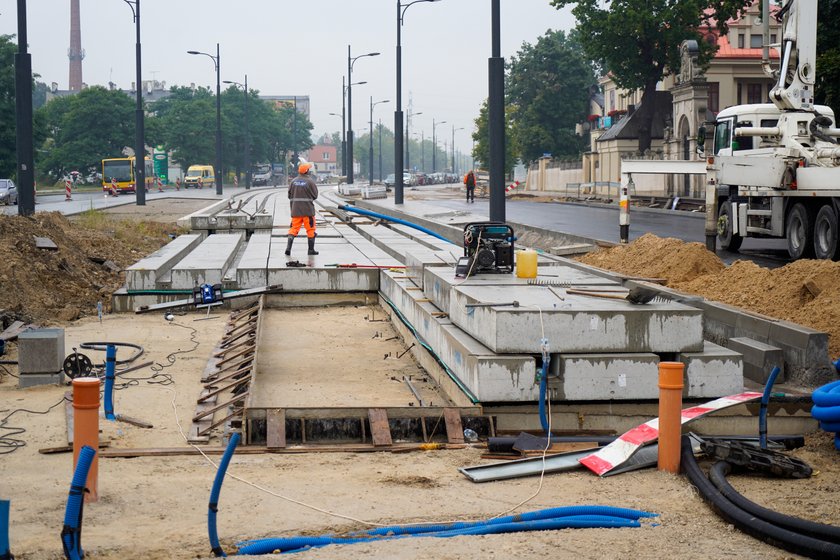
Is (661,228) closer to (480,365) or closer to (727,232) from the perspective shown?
(727,232)

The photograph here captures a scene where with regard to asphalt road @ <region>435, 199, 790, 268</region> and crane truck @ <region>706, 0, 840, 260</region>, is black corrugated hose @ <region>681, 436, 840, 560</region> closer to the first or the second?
crane truck @ <region>706, 0, 840, 260</region>

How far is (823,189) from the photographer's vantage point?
1864 cm

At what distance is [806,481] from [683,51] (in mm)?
53210

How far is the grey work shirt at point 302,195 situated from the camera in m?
19.0

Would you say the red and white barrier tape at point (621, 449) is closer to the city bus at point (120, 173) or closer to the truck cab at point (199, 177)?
the city bus at point (120, 173)

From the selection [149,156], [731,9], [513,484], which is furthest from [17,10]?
[149,156]

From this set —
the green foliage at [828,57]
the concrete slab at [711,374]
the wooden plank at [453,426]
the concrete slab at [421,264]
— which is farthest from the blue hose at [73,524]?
the green foliage at [828,57]

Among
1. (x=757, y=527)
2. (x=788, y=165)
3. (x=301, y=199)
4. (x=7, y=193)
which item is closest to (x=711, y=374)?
(x=757, y=527)

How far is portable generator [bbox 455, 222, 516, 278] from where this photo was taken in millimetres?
12719

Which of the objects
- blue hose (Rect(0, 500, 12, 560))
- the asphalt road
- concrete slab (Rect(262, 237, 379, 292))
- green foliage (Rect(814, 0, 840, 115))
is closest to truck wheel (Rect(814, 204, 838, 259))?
the asphalt road

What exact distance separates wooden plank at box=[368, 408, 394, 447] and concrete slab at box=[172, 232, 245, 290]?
882cm

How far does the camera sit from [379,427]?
30.2 feet

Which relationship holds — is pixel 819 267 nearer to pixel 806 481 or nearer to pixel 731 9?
pixel 806 481

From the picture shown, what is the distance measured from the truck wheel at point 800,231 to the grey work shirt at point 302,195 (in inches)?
340
